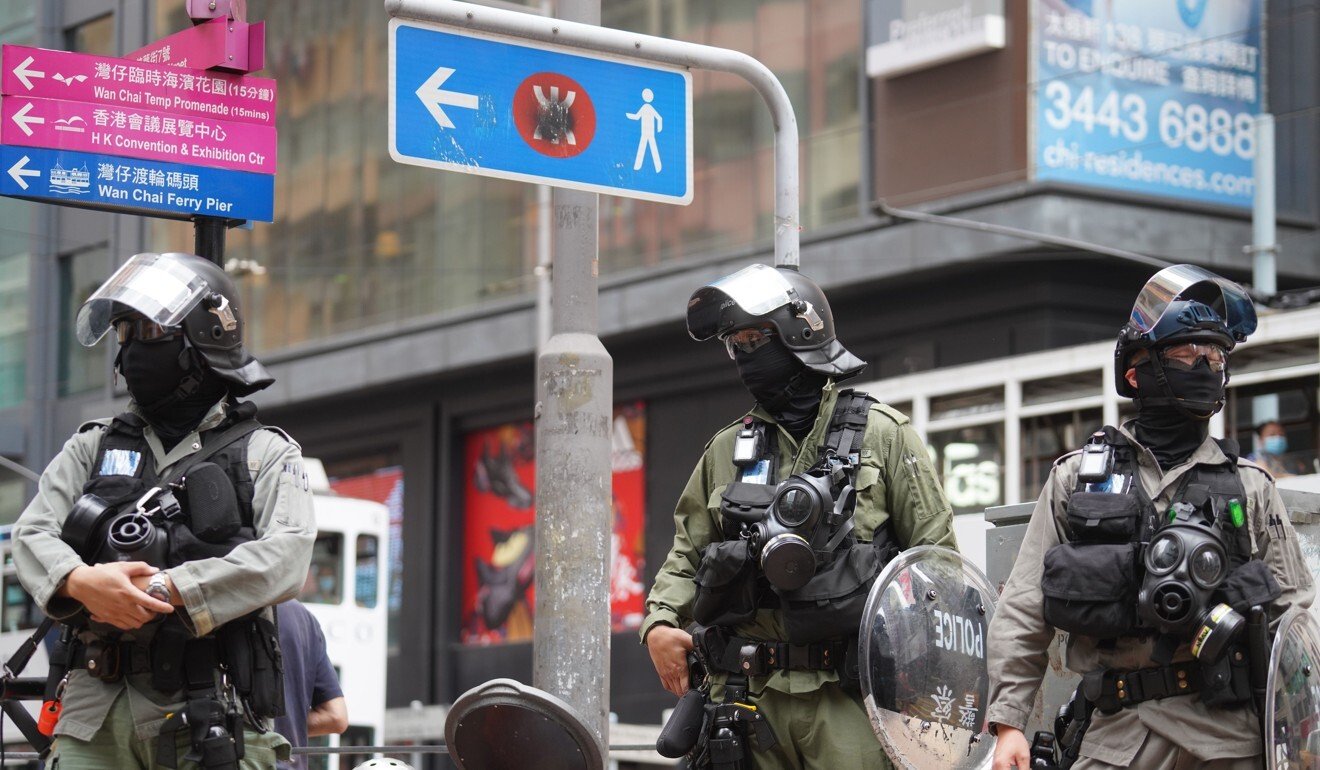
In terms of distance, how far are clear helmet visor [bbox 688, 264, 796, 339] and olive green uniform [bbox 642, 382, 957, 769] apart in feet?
1.00

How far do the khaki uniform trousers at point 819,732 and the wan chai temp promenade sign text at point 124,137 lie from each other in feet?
9.42

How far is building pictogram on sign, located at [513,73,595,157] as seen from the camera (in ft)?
24.6

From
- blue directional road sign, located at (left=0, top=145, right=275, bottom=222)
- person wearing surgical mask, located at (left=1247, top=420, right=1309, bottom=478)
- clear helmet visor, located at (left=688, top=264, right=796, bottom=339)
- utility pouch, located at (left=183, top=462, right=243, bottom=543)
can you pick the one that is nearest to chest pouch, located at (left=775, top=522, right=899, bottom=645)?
clear helmet visor, located at (left=688, top=264, right=796, bottom=339)

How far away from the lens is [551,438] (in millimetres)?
7758

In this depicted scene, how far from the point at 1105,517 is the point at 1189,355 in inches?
19.8

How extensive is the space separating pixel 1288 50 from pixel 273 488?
23.2 metres

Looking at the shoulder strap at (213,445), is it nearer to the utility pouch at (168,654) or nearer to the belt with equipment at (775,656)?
the utility pouch at (168,654)

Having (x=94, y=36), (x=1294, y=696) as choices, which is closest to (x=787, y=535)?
(x=1294, y=696)

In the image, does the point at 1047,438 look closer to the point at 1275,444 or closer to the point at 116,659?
the point at 1275,444

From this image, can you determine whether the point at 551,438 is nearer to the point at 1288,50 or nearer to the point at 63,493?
the point at 63,493

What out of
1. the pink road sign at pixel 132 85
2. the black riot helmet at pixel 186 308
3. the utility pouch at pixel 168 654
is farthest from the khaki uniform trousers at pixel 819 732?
the pink road sign at pixel 132 85

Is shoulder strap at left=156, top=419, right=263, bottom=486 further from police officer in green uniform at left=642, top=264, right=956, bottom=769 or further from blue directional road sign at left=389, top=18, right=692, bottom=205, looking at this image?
blue directional road sign at left=389, top=18, right=692, bottom=205

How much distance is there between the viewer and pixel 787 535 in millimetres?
5672

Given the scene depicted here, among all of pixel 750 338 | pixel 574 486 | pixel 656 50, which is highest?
pixel 656 50
